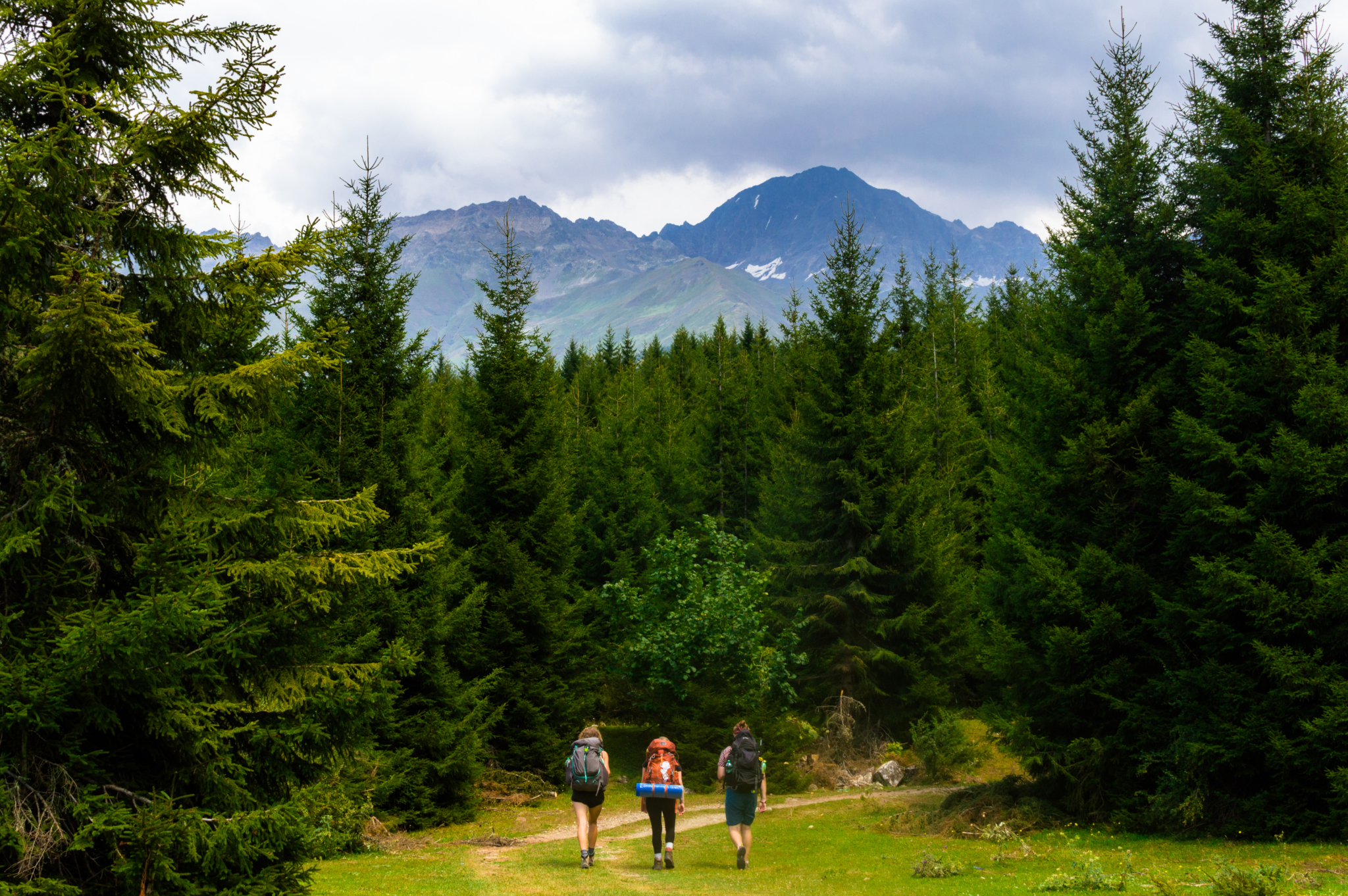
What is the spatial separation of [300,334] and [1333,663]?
64.6ft

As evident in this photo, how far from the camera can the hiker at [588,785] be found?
12914mm

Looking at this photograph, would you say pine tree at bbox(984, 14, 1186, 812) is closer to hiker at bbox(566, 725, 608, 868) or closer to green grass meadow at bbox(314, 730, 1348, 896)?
green grass meadow at bbox(314, 730, 1348, 896)

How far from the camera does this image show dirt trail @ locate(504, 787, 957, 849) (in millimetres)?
17312

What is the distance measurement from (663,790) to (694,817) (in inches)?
279

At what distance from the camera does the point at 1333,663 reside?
12812 millimetres

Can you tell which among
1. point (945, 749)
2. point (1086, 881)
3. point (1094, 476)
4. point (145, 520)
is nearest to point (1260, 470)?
point (1094, 476)

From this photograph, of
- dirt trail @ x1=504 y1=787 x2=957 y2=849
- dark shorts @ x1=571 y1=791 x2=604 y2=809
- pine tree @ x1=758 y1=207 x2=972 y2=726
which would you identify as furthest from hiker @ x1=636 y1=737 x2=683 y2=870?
pine tree @ x1=758 y1=207 x2=972 y2=726

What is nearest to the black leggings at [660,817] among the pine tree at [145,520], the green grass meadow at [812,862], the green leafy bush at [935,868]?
the green grass meadow at [812,862]

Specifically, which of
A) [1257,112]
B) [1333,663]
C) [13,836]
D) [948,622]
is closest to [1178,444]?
[1333,663]

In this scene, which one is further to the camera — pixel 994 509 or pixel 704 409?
pixel 704 409

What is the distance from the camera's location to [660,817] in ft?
43.7

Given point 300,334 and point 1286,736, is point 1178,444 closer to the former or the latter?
point 1286,736

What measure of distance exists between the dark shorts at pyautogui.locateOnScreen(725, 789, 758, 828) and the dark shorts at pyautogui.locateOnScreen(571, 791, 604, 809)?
1.96 m

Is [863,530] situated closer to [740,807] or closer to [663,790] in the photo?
[740,807]
